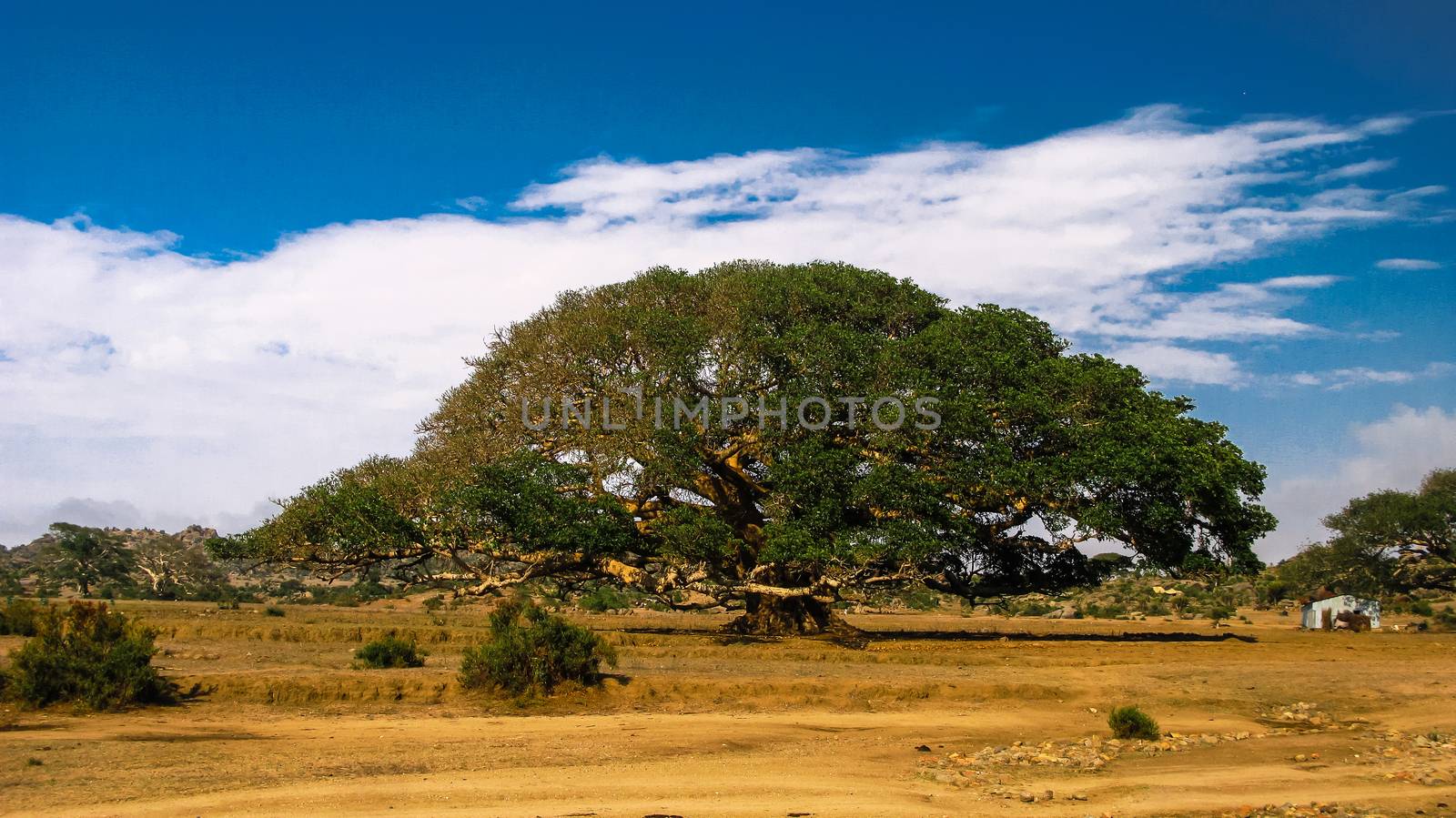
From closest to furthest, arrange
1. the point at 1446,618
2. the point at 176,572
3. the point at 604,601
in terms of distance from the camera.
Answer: the point at 1446,618
the point at 604,601
the point at 176,572

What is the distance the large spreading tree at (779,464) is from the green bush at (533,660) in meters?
6.45

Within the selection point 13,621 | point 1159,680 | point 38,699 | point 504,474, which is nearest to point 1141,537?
point 1159,680

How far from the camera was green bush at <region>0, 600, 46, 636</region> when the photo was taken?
2377cm

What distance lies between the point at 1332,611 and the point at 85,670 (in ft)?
117

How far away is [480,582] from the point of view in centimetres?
2620

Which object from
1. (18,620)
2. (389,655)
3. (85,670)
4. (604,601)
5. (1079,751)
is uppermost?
(18,620)

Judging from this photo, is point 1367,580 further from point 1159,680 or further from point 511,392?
point 511,392

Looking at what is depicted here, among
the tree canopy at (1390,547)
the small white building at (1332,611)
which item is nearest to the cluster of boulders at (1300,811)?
the small white building at (1332,611)

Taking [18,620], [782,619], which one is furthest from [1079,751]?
[18,620]

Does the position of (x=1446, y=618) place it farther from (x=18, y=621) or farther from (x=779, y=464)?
(x=18, y=621)

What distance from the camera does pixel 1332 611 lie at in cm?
3541

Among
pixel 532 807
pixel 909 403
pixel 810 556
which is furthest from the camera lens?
pixel 909 403

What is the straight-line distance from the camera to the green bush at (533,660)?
1711 centimetres

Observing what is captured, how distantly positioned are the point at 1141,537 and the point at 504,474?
613 inches
